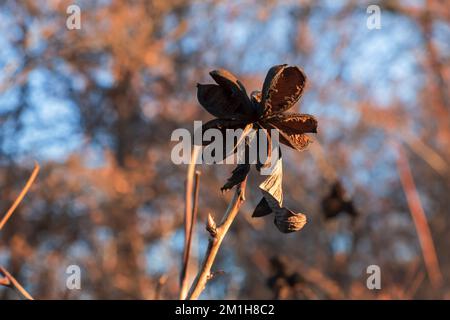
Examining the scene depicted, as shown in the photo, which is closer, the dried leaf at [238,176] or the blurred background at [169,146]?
the dried leaf at [238,176]

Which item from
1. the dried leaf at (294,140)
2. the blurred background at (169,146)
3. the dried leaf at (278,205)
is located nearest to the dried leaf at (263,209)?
the dried leaf at (278,205)

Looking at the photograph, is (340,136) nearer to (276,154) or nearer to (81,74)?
(81,74)

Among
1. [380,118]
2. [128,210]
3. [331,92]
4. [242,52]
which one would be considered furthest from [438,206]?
[128,210]

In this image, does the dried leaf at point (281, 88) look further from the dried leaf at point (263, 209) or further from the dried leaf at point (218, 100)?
the dried leaf at point (263, 209)

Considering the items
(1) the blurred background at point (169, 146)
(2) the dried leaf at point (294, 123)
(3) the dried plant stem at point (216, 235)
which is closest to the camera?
(3) the dried plant stem at point (216, 235)

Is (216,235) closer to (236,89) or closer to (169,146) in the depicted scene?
(236,89)

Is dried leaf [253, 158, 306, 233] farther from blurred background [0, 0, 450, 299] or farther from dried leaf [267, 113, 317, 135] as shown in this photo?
blurred background [0, 0, 450, 299]

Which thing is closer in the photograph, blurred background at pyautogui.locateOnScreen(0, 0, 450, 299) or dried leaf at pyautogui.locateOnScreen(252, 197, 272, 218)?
dried leaf at pyautogui.locateOnScreen(252, 197, 272, 218)

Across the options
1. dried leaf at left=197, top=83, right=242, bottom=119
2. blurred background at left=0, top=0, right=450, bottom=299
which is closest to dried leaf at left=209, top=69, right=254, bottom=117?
dried leaf at left=197, top=83, right=242, bottom=119

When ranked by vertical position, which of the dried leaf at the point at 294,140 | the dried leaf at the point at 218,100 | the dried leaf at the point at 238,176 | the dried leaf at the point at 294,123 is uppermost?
the dried leaf at the point at 218,100

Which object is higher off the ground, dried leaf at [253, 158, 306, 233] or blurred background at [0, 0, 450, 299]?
blurred background at [0, 0, 450, 299]

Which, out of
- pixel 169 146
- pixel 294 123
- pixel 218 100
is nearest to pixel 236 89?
pixel 218 100
